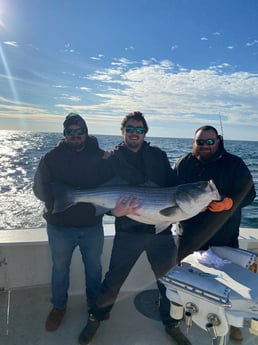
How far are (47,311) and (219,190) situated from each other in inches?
95.0

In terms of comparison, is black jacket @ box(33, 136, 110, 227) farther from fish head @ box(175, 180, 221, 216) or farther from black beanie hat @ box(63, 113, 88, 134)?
fish head @ box(175, 180, 221, 216)

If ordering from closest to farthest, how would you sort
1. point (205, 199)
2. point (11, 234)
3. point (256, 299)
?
point (256, 299) < point (205, 199) < point (11, 234)

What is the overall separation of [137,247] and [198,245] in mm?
597

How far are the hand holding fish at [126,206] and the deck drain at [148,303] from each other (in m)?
1.44

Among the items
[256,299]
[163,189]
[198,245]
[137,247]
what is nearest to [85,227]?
[137,247]

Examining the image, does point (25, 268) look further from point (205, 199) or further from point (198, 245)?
point (205, 199)

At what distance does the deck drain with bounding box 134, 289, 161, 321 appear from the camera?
3.55 meters

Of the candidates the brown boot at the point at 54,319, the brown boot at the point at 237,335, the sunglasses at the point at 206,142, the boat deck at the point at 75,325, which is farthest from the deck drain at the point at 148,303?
the sunglasses at the point at 206,142

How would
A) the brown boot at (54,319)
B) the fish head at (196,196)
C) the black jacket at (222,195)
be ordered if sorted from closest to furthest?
the fish head at (196,196) < the black jacket at (222,195) < the brown boot at (54,319)

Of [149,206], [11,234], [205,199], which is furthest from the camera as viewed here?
[11,234]

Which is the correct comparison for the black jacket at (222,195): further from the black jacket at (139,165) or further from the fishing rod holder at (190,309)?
the fishing rod holder at (190,309)

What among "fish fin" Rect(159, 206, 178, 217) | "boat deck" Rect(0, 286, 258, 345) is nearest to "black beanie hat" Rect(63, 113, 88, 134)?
"fish fin" Rect(159, 206, 178, 217)

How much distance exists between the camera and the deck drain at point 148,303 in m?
3.55

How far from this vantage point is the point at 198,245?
298 centimetres
